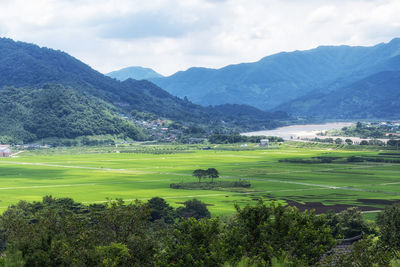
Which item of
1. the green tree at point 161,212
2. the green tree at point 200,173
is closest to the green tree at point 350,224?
the green tree at point 161,212

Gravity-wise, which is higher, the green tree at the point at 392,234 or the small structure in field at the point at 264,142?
the small structure in field at the point at 264,142

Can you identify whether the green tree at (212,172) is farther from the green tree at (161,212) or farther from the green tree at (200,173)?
the green tree at (161,212)

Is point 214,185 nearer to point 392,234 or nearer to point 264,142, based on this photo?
point 392,234

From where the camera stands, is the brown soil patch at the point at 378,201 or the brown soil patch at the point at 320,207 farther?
the brown soil patch at the point at 378,201

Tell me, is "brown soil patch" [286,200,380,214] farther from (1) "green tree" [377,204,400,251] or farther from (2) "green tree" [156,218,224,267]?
(2) "green tree" [156,218,224,267]

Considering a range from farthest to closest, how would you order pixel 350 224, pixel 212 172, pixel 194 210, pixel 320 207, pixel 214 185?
1. pixel 212 172
2. pixel 214 185
3. pixel 320 207
4. pixel 194 210
5. pixel 350 224

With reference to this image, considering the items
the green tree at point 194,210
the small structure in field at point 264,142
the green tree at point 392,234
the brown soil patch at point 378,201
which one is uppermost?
the small structure in field at point 264,142

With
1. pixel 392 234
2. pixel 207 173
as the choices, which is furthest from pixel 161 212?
pixel 207 173

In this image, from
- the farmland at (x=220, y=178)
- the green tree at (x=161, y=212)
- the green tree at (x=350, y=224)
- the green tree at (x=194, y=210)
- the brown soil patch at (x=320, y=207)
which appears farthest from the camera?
the farmland at (x=220, y=178)

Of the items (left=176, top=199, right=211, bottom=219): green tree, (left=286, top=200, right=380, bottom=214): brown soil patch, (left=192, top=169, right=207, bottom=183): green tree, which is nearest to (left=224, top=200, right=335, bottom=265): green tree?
(left=176, top=199, right=211, bottom=219): green tree
